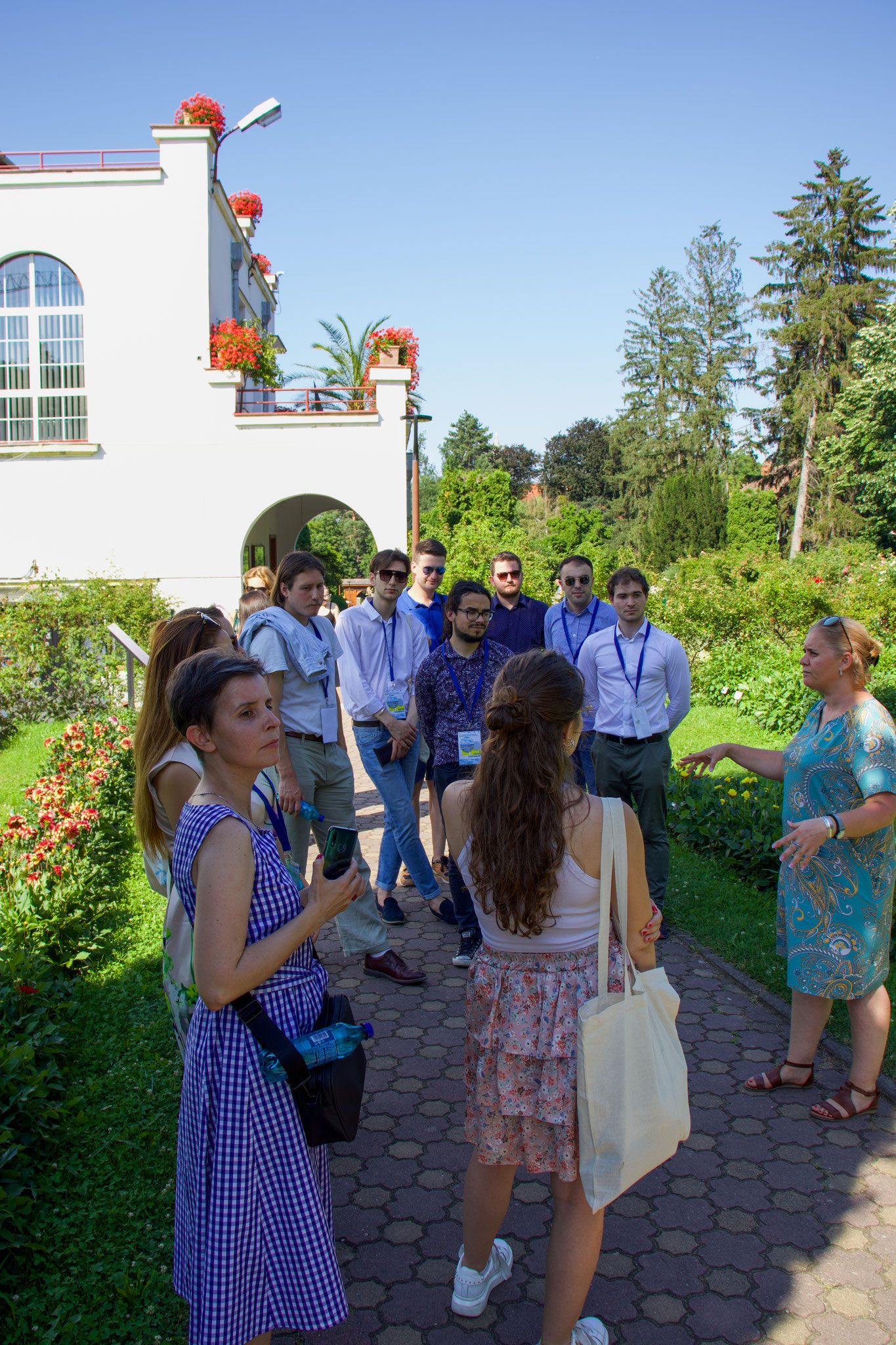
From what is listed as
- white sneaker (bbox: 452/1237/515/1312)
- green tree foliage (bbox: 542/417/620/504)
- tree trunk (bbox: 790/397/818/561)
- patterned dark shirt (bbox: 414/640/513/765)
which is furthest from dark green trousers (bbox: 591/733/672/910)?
green tree foliage (bbox: 542/417/620/504)

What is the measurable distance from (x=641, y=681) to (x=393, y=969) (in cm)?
210

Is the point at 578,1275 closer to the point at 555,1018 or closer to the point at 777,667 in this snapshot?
the point at 555,1018

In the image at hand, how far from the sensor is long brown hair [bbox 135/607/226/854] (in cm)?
286

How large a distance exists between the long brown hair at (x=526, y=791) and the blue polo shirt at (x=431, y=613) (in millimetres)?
4281

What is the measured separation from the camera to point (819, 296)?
136 feet

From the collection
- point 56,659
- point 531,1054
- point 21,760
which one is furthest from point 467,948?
point 56,659

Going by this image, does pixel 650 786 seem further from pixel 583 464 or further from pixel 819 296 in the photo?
pixel 583 464

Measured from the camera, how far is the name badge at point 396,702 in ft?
17.5

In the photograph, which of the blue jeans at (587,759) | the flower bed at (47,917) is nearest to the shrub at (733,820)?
the blue jeans at (587,759)

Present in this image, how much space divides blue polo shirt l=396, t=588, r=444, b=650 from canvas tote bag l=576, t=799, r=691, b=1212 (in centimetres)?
439

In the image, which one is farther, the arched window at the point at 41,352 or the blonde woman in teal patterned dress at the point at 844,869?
the arched window at the point at 41,352

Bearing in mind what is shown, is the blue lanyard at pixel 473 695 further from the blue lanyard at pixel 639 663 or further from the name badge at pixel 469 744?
the blue lanyard at pixel 639 663

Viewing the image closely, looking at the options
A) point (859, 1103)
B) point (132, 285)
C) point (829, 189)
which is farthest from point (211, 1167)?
point (829, 189)

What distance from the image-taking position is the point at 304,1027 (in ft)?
7.19
